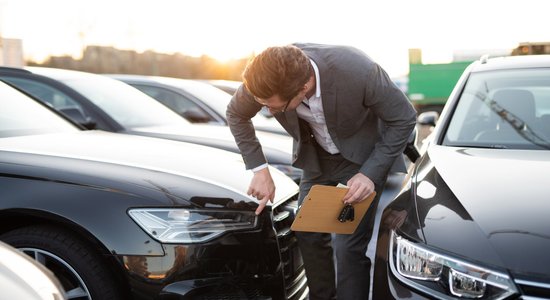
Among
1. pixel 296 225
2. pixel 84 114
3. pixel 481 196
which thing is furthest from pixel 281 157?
pixel 481 196

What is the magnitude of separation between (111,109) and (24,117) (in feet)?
4.15

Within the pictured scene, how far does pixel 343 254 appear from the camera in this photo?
9.41ft

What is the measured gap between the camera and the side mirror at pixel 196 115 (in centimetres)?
684

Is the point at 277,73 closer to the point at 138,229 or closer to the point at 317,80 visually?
the point at 317,80

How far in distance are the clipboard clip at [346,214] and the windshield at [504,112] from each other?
0.74 m

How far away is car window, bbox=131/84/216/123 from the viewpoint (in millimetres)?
6871

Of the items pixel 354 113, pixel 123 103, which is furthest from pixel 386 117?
pixel 123 103

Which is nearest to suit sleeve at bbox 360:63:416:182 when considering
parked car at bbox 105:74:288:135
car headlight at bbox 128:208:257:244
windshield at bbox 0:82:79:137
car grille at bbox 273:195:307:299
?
car grille at bbox 273:195:307:299

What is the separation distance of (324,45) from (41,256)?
1.52 metres

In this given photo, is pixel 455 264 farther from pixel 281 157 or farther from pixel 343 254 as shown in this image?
pixel 281 157

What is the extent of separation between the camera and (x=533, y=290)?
1.72m

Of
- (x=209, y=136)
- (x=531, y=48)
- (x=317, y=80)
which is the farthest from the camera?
(x=531, y=48)

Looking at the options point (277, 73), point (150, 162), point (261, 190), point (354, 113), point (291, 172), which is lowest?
point (291, 172)

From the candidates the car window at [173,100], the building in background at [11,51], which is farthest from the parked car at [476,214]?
the building in background at [11,51]
